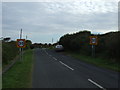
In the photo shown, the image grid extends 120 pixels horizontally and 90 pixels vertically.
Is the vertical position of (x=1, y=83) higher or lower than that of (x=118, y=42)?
lower

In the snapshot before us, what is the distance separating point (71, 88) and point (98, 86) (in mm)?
1334

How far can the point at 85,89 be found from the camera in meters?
8.02

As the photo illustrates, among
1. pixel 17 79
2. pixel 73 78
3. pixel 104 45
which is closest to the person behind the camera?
pixel 17 79

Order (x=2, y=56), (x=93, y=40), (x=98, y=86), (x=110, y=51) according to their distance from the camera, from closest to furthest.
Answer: (x=98, y=86), (x=2, y=56), (x=110, y=51), (x=93, y=40)

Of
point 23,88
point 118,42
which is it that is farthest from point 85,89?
point 118,42

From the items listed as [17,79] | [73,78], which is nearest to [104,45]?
[73,78]

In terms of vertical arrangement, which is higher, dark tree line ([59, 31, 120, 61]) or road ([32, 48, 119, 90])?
dark tree line ([59, 31, 120, 61])

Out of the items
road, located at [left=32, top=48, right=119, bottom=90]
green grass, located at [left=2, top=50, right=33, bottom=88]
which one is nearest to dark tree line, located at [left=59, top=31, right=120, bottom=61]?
road, located at [left=32, top=48, right=119, bottom=90]

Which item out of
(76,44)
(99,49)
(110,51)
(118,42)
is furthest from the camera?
(76,44)

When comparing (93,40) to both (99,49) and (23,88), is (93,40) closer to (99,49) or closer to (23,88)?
(99,49)

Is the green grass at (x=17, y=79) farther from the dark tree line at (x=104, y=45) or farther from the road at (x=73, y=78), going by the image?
the dark tree line at (x=104, y=45)

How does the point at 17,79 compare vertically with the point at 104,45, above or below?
below

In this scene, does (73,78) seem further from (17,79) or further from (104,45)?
(104,45)

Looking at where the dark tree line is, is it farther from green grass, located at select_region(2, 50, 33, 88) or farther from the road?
green grass, located at select_region(2, 50, 33, 88)
